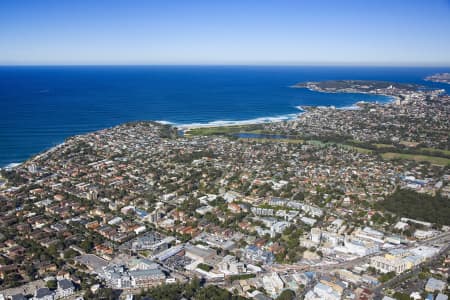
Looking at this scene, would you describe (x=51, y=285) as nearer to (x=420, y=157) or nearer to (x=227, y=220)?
(x=227, y=220)

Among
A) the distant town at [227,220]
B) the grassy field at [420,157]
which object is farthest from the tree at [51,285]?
the grassy field at [420,157]

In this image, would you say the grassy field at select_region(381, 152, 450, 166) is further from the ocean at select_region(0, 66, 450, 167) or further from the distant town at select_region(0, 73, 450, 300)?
the ocean at select_region(0, 66, 450, 167)

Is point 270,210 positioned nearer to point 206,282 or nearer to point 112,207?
point 206,282

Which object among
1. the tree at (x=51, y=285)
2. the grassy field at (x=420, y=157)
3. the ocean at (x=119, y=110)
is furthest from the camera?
the ocean at (x=119, y=110)

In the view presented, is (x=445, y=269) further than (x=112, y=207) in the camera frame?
No

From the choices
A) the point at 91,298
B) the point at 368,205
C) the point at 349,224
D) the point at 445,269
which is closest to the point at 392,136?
the point at 368,205

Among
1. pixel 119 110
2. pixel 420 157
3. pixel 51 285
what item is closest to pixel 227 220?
pixel 51 285

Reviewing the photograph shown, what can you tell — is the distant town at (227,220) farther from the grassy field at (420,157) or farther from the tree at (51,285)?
the grassy field at (420,157)

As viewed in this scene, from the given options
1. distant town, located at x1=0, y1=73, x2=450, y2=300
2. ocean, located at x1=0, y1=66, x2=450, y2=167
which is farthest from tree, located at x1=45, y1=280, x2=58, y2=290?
ocean, located at x1=0, y1=66, x2=450, y2=167
